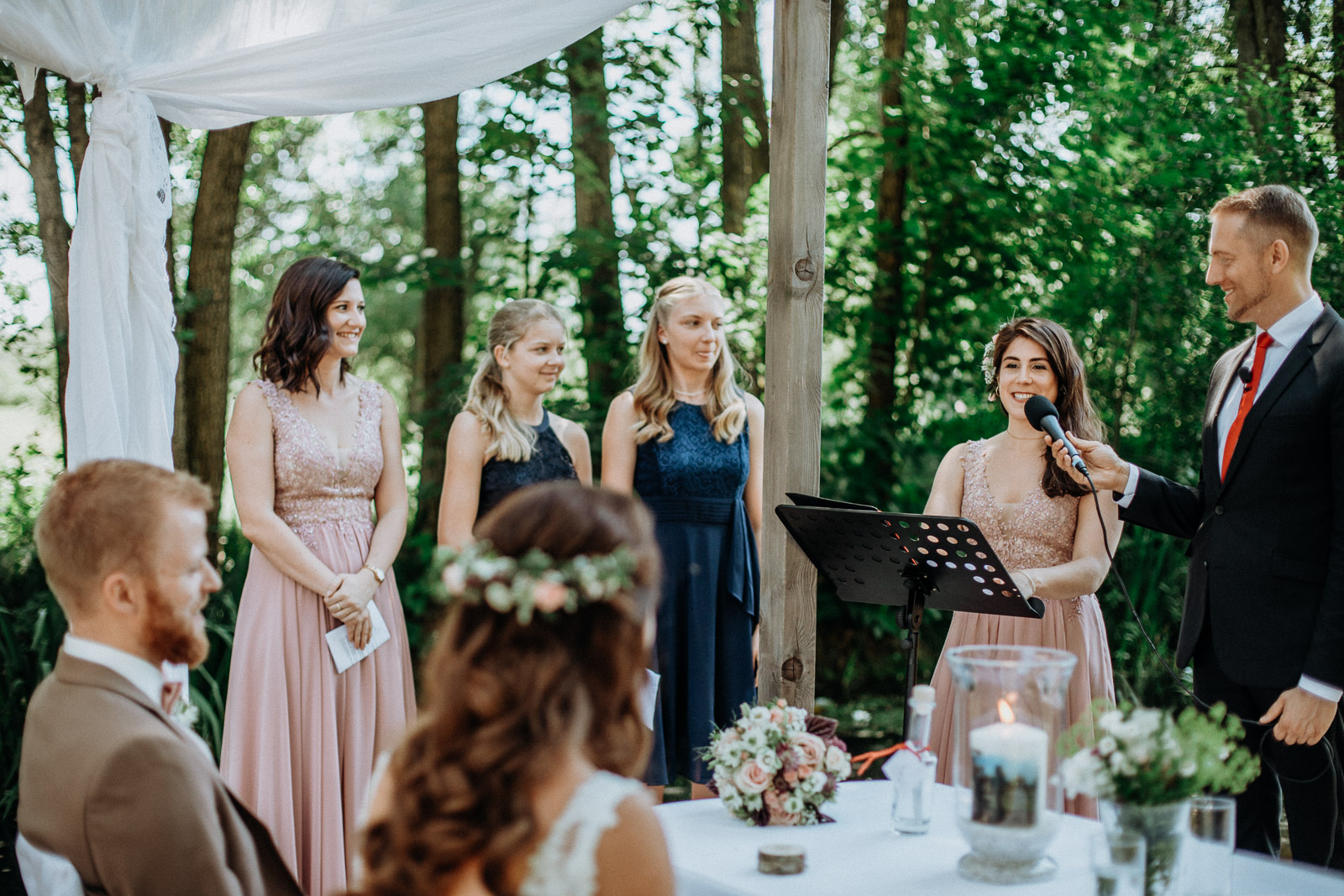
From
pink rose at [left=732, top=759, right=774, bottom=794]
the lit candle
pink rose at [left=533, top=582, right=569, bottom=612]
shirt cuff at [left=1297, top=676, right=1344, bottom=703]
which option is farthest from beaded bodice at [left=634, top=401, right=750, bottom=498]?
pink rose at [left=533, top=582, right=569, bottom=612]

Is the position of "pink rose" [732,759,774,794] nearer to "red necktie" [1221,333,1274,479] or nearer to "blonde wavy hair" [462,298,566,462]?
"red necktie" [1221,333,1274,479]

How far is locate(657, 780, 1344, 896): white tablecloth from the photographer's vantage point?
6.42 ft

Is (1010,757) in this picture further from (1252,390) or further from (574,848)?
(1252,390)

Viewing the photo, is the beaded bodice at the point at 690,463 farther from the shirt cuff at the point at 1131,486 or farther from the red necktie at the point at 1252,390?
the red necktie at the point at 1252,390

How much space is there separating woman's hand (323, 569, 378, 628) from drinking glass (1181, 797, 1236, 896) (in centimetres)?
248

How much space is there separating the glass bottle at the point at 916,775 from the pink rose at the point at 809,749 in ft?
0.51

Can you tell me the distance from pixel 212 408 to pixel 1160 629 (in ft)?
16.7

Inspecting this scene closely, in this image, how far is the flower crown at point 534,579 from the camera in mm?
1494

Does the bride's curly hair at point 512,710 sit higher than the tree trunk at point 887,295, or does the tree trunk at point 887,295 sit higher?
the tree trunk at point 887,295

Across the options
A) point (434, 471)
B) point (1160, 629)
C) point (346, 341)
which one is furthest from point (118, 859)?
point (1160, 629)

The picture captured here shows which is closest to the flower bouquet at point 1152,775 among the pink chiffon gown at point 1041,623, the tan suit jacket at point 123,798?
the tan suit jacket at point 123,798

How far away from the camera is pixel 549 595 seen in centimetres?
149

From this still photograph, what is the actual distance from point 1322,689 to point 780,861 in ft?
5.59

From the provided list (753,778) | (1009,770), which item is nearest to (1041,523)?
(753,778)
